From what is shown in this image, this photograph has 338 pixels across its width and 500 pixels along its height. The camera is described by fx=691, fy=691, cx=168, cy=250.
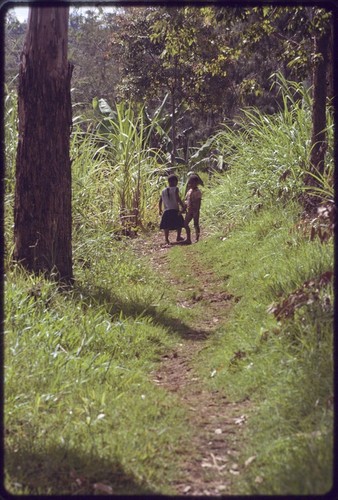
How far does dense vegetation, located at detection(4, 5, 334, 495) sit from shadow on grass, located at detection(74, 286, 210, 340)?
3 cm

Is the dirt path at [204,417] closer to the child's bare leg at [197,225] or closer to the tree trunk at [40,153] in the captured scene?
the tree trunk at [40,153]

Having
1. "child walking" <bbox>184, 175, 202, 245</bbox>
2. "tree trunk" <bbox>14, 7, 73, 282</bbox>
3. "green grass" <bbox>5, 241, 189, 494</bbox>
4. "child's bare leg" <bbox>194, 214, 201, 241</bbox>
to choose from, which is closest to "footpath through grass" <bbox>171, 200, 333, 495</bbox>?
"green grass" <bbox>5, 241, 189, 494</bbox>

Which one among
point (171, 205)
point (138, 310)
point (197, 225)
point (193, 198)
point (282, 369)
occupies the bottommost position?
point (282, 369)

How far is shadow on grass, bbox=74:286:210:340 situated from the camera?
760 cm

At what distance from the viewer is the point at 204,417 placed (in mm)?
5293

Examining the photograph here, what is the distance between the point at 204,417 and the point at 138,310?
2846mm

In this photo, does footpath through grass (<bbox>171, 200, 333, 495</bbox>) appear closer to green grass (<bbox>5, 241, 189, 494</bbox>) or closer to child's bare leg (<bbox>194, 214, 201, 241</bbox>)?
green grass (<bbox>5, 241, 189, 494</bbox>)

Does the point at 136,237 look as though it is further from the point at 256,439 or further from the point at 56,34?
the point at 256,439

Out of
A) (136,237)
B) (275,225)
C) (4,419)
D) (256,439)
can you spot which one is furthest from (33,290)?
(136,237)

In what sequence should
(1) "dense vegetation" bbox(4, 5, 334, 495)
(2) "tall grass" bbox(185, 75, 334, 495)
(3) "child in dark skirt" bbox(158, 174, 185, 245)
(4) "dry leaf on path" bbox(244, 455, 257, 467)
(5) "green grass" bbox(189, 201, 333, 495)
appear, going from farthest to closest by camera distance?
(3) "child in dark skirt" bbox(158, 174, 185, 245) → (4) "dry leaf on path" bbox(244, 455, 257, 467) → (1) "dense vegetation" bbox(4, 5, 334, 495) → (2) "tall grass" bbox(185, 75, 334, 495) → (5) "green grass" bbox(189, 201, 333, 495)

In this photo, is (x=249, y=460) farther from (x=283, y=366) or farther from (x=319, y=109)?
(x=319, y=109)

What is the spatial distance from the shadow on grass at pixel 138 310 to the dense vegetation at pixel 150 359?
25 mm

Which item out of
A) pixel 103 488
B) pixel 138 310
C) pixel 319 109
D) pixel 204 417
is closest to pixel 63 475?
pixel 103 488

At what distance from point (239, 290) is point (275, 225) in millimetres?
1870
